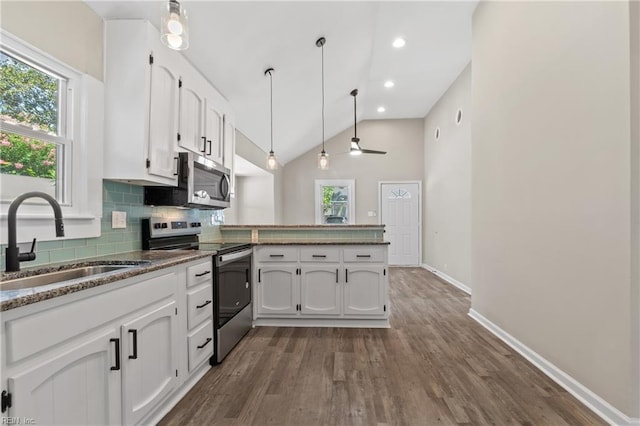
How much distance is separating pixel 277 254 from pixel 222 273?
85 centimetres

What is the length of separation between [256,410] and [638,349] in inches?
80.6

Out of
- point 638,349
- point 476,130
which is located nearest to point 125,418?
point 638,349

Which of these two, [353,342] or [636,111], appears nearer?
[636,111]

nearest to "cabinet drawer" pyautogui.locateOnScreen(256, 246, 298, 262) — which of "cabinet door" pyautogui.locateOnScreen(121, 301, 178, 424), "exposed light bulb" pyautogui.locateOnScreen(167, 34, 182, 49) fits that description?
"cabinet door" pyautogui.locateOnScreen(121, 301, 178, 424)

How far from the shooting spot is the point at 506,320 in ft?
9.46

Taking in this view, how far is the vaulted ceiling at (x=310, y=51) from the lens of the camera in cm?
258

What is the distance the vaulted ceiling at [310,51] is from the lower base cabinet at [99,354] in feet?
5.91

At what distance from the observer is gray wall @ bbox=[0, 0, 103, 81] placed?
59.8 inches

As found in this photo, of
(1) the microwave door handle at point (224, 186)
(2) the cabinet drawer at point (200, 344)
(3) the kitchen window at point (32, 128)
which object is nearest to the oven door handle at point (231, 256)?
(2) the cabinet drawer at point (200, 344)

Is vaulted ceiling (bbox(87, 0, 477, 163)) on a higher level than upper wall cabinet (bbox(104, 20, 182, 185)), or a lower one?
higher

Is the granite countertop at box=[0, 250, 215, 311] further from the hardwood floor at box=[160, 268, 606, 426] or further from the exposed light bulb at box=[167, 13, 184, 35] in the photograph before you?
the exposed light bulb at box=[167, 13, 184, 35]

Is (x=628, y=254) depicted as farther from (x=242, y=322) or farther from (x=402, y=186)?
(x=402, y=186)

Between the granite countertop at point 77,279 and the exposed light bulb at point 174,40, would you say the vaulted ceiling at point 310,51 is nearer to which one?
the exposed light bulb at point 174,40

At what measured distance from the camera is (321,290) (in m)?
3.27
